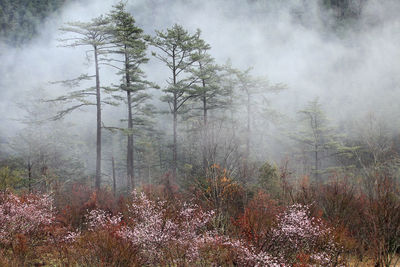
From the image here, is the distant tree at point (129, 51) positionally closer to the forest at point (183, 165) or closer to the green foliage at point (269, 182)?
the forest at point (183, 165)

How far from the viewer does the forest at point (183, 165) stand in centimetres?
580

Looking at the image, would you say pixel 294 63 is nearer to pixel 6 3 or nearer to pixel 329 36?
pixel 329 36

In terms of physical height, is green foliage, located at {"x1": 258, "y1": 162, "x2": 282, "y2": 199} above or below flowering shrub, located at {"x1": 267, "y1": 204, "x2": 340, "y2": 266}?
below

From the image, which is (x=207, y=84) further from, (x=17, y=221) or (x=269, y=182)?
(x=17, y=221)

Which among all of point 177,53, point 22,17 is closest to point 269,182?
point 177,53

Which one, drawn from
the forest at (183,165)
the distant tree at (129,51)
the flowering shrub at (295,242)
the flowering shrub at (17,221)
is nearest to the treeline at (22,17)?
the forest at (183,165)

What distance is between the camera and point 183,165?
1009 inches

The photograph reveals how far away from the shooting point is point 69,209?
10453mm

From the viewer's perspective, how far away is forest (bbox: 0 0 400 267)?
5805mm

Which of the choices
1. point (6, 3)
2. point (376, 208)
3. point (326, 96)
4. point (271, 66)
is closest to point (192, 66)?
point (376, 208)

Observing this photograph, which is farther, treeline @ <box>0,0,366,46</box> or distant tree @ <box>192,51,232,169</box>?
treeline @ <box>0,0,366,46</box>

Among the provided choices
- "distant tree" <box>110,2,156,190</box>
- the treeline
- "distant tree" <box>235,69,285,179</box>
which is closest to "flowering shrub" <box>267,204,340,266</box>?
"distant tree" <box>110,2,156,190</box>

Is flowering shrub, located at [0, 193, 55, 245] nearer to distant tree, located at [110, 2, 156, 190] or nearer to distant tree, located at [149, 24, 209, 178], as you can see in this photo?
distant tree, located at [110, 2, 156, 190]

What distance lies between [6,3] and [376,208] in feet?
364
